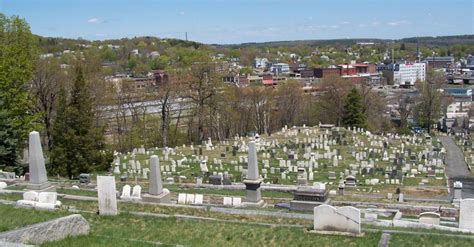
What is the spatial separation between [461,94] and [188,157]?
Answer: 334 feet

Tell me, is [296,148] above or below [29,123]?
below

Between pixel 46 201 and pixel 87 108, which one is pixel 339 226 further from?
pixel 87 108

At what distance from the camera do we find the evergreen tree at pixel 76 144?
2808 cm

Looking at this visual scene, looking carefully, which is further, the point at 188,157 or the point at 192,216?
the point at 188,157

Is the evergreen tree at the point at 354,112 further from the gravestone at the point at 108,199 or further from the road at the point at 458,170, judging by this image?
the gravestone at the point at 108,199

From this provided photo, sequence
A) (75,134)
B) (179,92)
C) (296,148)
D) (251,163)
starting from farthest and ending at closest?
(179,92)
(296,148)
(75,134)
(251,163)

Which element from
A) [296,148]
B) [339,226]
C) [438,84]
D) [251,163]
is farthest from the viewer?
[438,84]

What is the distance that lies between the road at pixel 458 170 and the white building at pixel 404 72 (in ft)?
428

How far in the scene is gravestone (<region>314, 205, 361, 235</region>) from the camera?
11.5 m

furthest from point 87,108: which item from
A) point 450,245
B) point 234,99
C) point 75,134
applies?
point 234,99

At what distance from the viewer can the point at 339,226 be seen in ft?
38.5

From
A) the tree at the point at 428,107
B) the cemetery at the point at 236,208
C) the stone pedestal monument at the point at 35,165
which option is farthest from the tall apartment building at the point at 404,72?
the stone pedestal monument at the point at 35,165

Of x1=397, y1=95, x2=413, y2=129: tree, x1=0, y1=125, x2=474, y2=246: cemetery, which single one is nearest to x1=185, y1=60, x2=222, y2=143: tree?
x1=0, y1=125, x2=474, y2=246: cemetery

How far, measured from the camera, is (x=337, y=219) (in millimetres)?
11727
